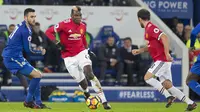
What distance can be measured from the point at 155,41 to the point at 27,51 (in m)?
3.13

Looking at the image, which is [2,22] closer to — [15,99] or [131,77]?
[15,99]

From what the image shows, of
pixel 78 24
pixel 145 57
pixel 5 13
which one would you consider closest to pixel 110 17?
pixel 145 57

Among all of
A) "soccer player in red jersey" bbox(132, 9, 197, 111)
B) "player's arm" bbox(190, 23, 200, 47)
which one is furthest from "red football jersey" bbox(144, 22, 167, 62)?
"player's arm" bbox(190, 23, 200, 47)

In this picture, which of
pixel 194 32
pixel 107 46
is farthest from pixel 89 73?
pixel 107 46

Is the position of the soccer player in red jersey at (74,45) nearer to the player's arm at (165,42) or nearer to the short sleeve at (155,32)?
the short sleeve at (155,32)

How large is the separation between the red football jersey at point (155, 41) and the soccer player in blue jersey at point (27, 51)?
8.47 feet

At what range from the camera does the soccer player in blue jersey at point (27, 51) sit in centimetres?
1705

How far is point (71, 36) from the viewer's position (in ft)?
59.9

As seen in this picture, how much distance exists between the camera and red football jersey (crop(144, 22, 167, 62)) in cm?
1712

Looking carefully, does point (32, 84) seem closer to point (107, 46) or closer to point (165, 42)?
point (165, 42)

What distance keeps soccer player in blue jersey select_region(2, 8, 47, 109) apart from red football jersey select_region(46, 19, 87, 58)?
0.99 metres

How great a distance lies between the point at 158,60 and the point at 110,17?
8731mm

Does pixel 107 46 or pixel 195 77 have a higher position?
pixel 195 77

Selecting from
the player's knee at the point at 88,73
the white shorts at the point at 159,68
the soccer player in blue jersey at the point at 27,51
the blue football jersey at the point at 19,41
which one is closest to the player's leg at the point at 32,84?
the soccer player in blue jersey at the point at 27,51
